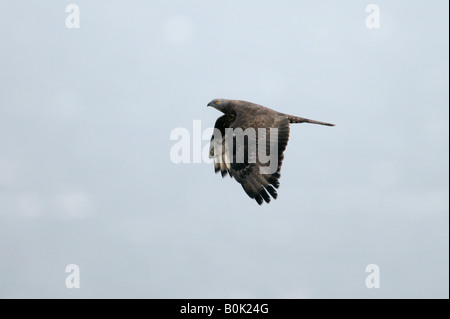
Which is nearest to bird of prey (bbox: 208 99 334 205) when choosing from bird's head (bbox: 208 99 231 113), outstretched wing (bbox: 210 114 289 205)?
outstretched wing (bbox: 210 114 289 205)

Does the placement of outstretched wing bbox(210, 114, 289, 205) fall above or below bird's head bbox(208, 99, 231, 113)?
below

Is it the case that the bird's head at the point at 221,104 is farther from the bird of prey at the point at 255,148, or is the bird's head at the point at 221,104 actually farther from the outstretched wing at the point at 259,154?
the outstretched wing at the point at 259,154

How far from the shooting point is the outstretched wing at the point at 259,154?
67.8 ft

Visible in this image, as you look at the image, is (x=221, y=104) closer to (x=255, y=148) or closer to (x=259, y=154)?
(x=255, y=148)

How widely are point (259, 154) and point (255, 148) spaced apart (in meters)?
0.19

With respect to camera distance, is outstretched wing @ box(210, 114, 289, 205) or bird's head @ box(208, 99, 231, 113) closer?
outstretched wing @ box(210, 114, 289, 205)

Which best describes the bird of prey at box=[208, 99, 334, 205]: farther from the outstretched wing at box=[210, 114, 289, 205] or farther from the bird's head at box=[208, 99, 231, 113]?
the bird's head at box=[208, 99, 231, 113]

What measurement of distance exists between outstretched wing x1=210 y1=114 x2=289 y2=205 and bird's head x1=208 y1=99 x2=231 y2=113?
3.37 feet

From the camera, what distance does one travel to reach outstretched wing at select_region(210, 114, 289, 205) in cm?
2067

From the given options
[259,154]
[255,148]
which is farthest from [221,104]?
[259,154]
